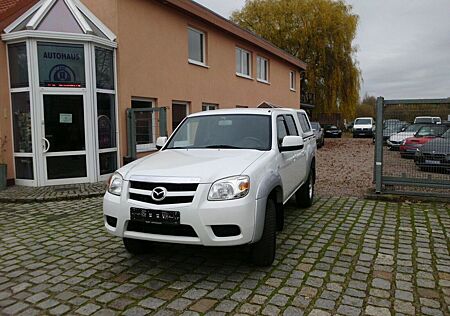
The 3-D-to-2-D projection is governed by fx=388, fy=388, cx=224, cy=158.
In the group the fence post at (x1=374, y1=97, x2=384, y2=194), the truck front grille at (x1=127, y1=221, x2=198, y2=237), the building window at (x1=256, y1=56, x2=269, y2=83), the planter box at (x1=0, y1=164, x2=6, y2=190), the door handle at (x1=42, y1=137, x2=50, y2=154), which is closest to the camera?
the truck front grille at (x1=127, y1=221, x2=198, y2=237)

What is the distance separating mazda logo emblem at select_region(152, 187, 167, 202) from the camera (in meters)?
3.85

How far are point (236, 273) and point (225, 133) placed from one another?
6.44 feet

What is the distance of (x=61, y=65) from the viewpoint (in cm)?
923

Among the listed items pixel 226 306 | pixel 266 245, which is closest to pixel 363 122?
pixel 266 245

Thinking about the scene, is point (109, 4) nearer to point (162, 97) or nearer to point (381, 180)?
point (162, 97)

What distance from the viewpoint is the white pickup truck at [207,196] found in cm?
376

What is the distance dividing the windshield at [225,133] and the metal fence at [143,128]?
4085 mm

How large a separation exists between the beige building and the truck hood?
202 inches

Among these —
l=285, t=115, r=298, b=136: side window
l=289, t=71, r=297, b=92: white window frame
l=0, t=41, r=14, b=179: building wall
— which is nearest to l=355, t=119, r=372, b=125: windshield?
l=289, t=71, r=297, b=92: white window frame

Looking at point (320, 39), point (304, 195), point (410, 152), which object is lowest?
point (304, 195)

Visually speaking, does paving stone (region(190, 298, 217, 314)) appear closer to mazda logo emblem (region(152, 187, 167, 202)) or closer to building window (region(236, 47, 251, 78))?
mazda logo emblem (region(152, 187, 167, 202))

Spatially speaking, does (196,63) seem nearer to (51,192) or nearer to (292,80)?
(51,192)

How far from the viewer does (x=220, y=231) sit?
3.79 meters

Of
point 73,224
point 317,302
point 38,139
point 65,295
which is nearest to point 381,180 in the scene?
point 317,302
